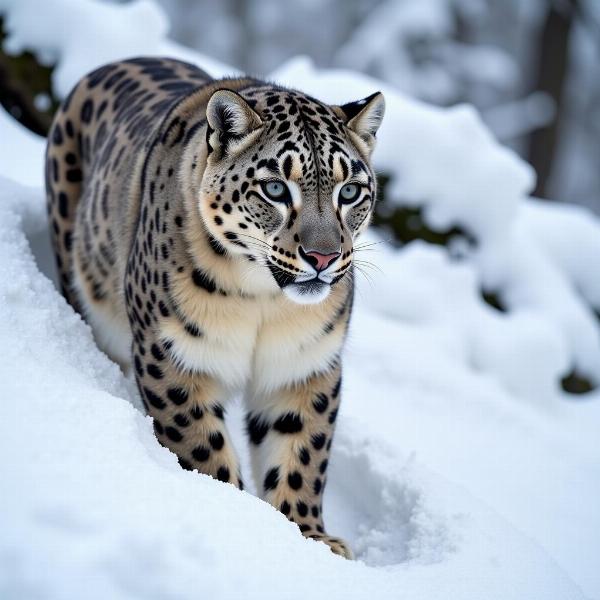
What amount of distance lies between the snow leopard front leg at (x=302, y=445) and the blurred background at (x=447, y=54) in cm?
376

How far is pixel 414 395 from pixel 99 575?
3516 millimetres

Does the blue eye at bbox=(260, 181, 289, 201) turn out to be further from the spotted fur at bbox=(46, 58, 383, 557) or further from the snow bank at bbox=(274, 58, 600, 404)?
the snow bank at bbox=(274, 58, 600, 404)

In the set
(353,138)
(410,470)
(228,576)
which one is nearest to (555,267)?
(410,470)

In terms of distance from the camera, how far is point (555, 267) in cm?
754

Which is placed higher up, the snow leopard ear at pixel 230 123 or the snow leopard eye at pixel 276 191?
the snow leopard ear at pixel 230 123

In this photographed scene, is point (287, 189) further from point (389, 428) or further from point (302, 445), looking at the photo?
point (389, 428)

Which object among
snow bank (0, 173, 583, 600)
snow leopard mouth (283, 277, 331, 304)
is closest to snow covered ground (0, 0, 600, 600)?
snow bank (0, 173, 583, 600)

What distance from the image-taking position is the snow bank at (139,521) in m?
2.16

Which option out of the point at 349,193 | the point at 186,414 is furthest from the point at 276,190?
the point at 186,414

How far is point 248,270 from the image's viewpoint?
10.8ft

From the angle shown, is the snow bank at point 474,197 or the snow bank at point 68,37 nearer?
the snow bank at point 68,37

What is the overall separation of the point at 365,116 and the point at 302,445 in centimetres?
132

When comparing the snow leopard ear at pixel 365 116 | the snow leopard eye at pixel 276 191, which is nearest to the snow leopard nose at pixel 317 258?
the snow leopard eye at pixel 276 191

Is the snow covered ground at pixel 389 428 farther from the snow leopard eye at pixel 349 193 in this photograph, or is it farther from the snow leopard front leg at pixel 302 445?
the snow leopard eye at pixel 349 193
